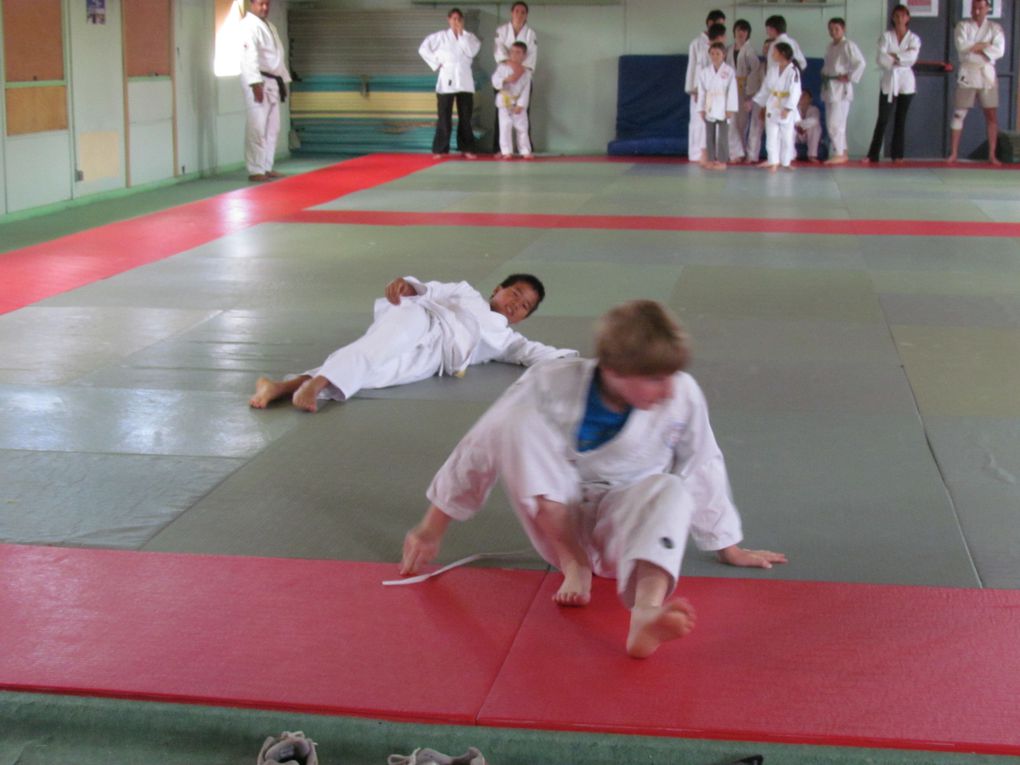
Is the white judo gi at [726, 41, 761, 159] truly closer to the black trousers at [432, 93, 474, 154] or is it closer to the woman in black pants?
the woman in black pants

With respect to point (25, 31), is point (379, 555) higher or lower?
lower

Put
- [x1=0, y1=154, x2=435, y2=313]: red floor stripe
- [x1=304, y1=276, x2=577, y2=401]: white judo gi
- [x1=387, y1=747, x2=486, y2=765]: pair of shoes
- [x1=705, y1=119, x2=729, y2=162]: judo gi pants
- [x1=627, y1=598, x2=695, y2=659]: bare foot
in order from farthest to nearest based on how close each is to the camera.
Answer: [x1=705, y1=119, x2=729, y2=162]: judo gi pants, [x1=0, y1=154, x2=435, y2=313]: red floor stripe, [x1=304, y1=276, x2=577, y2=401]: white judo gi, [x1=627, y1=598, x2=695, y2=659]: bare foot, [x1=387, y1=747, x2=486, y2=765]: pair of shoes

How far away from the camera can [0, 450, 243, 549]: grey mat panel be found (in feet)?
12.7

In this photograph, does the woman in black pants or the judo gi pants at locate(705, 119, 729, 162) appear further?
the judo gi pants at locate(705, 119, 729, 162)

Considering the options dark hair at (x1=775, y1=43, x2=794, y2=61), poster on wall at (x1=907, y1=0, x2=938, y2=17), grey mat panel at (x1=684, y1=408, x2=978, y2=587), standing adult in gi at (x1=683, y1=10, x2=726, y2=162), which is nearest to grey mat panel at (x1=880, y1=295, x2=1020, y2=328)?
grey mat panel at (x1=684, y1=408, x2=978, y2=587)

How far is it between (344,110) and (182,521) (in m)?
14.7

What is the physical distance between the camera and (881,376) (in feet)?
18.7

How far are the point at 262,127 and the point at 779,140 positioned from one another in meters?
6.09

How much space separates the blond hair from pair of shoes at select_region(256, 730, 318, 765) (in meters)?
1.06

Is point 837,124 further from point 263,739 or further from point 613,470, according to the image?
point 263,739

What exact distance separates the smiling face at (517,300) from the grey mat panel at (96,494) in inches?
61.7

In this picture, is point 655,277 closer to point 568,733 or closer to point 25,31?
point 568,733

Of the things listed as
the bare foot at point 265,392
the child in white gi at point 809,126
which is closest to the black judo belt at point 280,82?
the child in white gi at point 809,126

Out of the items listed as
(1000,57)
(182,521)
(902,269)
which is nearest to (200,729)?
(182,521)
